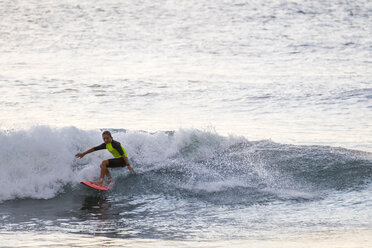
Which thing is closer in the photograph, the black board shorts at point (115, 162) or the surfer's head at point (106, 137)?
the surfer's head at point (106, 137)

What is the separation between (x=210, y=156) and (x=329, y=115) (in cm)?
584

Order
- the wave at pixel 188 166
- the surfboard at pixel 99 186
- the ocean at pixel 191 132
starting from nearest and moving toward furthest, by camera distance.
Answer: the ocean at pixel 191 132 < the surfboard at pixel 99 186 < the wave at pixel 188 166

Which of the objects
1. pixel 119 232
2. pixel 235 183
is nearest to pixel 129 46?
pixel 235 183

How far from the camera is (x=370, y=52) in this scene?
102 feet

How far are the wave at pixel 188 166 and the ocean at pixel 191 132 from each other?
0.13 feet

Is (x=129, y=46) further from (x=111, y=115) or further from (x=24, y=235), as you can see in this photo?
(x=24, y=235)

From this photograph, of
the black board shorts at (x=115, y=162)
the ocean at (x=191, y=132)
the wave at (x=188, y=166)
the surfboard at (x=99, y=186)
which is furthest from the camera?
the black board shorts at (x=115, y=162)

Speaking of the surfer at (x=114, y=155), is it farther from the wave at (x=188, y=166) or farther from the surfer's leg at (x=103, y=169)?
the wave at (x=188, y=166)

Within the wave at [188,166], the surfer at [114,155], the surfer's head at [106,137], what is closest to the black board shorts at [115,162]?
the surfer at [114,155]

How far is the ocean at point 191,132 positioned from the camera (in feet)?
38.2

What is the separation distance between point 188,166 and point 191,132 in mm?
1726

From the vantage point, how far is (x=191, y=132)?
1716 cm

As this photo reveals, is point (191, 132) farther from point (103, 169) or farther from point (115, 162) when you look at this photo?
point (103, 169)

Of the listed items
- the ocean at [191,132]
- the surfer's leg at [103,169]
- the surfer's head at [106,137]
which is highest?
the surfer's head at [106,137]
